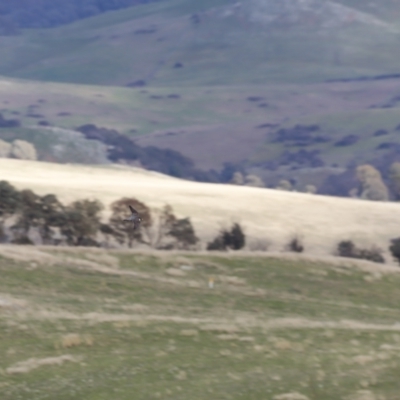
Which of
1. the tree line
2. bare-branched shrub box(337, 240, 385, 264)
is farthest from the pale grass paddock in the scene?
the tree line

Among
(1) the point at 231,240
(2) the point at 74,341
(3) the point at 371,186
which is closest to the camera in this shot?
(2) the point at 74,341

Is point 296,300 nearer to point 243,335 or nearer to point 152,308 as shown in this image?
point 152,308

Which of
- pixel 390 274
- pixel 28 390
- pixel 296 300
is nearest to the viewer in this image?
pixel 28 390

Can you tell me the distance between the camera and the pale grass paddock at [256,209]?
292ft

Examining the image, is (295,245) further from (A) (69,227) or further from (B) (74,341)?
(B) (74,341)

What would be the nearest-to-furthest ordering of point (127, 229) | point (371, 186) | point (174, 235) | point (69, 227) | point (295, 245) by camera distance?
point (69, 227), point (127, 229), point (174, 235), point (295, 245), point (371, 186)

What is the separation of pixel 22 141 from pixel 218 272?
472ft

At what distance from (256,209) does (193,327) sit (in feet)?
216

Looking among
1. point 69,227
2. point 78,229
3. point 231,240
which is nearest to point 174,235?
point 231,240

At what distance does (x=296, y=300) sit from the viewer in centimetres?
4494

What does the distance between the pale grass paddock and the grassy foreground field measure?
1275 inches

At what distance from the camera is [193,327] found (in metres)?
34.1

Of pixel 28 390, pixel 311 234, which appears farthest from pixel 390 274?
pixel 311 234

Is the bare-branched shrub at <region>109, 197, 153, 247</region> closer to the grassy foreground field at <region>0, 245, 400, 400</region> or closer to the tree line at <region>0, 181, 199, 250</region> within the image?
the tree line at <region>0, 181, 199, 250</region>
